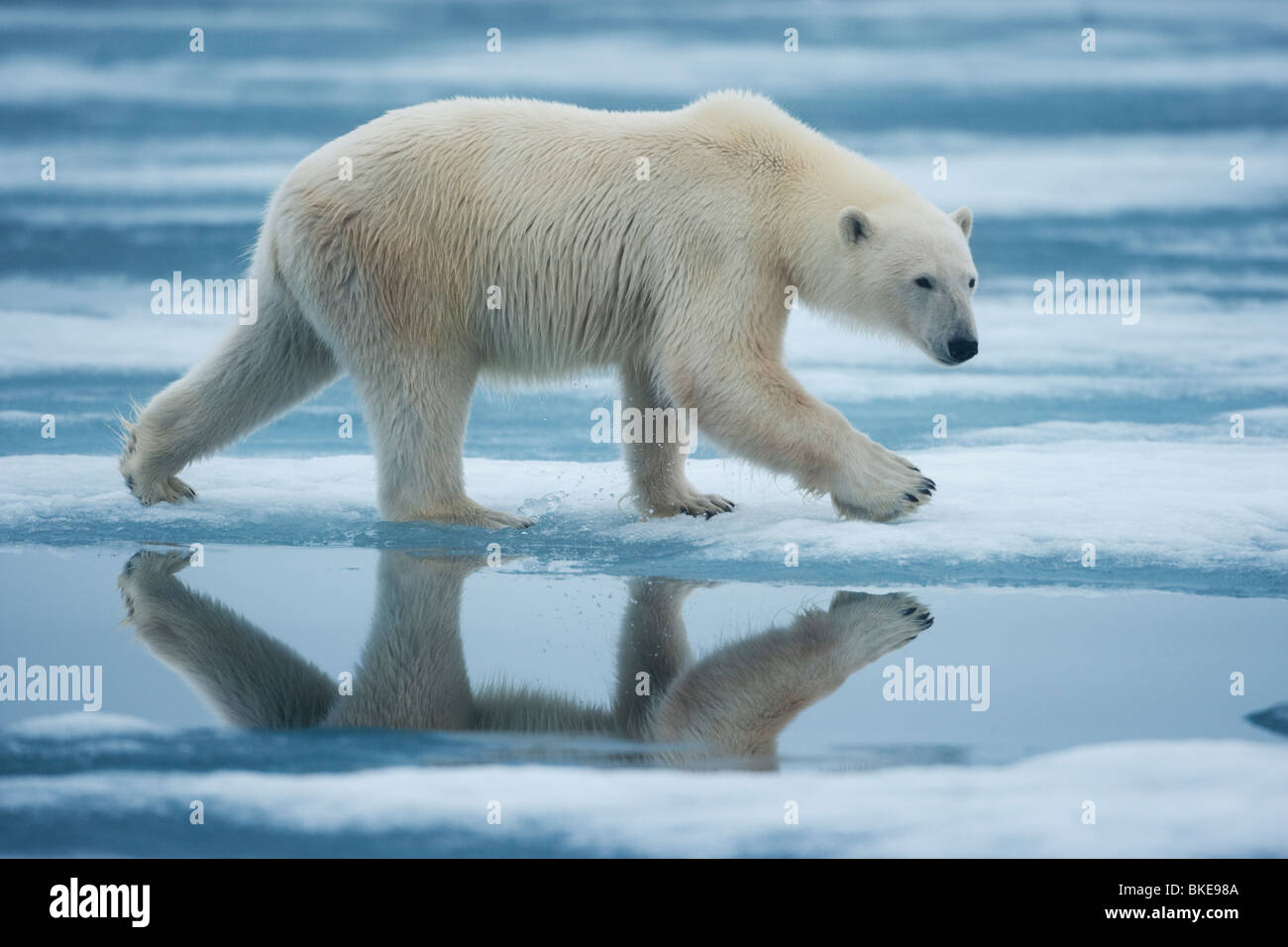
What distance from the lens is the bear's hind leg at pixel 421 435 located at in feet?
16.4

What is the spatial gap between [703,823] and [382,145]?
328 centimetres

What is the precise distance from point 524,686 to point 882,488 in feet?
6.28

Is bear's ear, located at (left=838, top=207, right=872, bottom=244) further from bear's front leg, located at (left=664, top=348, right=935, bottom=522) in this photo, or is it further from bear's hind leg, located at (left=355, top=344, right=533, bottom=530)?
bear's hind leg, located at (left=355, top=344, right=533, bottom=530)

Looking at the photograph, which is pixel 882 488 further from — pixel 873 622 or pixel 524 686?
pixel 524 686

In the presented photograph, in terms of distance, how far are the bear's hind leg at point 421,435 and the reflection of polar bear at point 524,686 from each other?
2.81 ft

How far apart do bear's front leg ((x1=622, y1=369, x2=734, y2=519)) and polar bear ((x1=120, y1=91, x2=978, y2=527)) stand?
0.18m

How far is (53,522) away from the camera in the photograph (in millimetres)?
5230

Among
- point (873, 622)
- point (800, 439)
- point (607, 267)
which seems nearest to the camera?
point (873, 622)

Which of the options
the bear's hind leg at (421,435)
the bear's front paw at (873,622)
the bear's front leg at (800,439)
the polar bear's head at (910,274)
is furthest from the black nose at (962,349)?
the bear's hind leg at (421,435)

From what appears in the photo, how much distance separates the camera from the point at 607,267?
16.8ft

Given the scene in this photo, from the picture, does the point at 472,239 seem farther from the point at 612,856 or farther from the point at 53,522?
the point at 612,856

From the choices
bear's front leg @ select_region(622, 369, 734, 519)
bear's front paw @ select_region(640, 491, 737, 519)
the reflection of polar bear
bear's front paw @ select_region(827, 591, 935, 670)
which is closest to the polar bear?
bear's front leg @ select_region(622, 369, 734, 519)

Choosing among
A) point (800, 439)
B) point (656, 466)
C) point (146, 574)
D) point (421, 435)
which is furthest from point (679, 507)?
point (146, 574)

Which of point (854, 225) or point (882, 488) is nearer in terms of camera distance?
point (882, 488)
